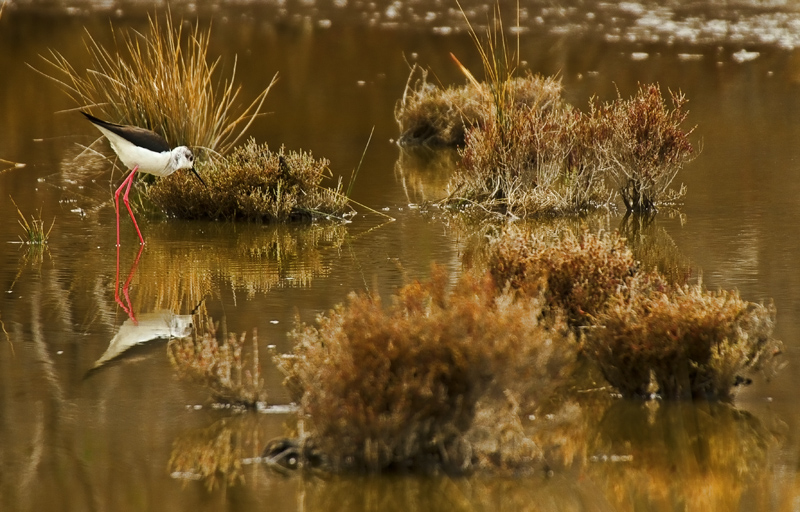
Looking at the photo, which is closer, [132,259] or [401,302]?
[401,302]

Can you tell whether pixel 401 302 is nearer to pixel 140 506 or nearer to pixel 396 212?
pixel 140 506

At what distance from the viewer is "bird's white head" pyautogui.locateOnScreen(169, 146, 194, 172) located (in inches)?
450

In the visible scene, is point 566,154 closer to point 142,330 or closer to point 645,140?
point 645,140

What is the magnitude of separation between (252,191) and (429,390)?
761cm

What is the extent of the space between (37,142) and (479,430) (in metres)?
15.8

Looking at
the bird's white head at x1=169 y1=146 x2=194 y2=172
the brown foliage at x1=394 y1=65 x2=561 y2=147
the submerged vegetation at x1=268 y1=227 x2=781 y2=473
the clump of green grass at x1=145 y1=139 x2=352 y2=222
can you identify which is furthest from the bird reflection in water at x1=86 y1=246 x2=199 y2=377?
the brown foliage at x1=394 y1=65 x2=561 y2=147

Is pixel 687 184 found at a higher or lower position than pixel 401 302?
lower

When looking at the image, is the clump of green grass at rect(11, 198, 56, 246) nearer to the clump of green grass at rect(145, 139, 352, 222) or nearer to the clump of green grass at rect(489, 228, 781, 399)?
the clump of green grass at rect(145, 139, 352, 222)

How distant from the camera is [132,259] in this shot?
11.1m

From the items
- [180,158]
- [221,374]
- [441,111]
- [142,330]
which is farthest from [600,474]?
[441,111]

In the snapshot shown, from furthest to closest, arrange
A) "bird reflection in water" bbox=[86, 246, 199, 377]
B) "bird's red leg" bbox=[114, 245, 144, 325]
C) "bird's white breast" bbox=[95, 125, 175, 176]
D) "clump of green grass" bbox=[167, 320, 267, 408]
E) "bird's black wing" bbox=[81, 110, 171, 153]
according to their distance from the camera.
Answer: "bird's white breast" bbox=[95, 125, 175, 176], "bird's black wing" bbox=[81, 110, 171, 153], "bird's red leg" bbox=[114, 245, 144, 325], "bird reflection in water" bbox=[86, 246, 199, 377], "clump of green grass" bbox=[167, 320, 267, 408]

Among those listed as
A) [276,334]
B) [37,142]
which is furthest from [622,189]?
[37,142]

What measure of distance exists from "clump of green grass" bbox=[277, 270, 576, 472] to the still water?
146mm

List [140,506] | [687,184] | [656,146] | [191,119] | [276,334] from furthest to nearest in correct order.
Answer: [687,184] → [191,119] → [656,146] → [276,334] → [140,506]
